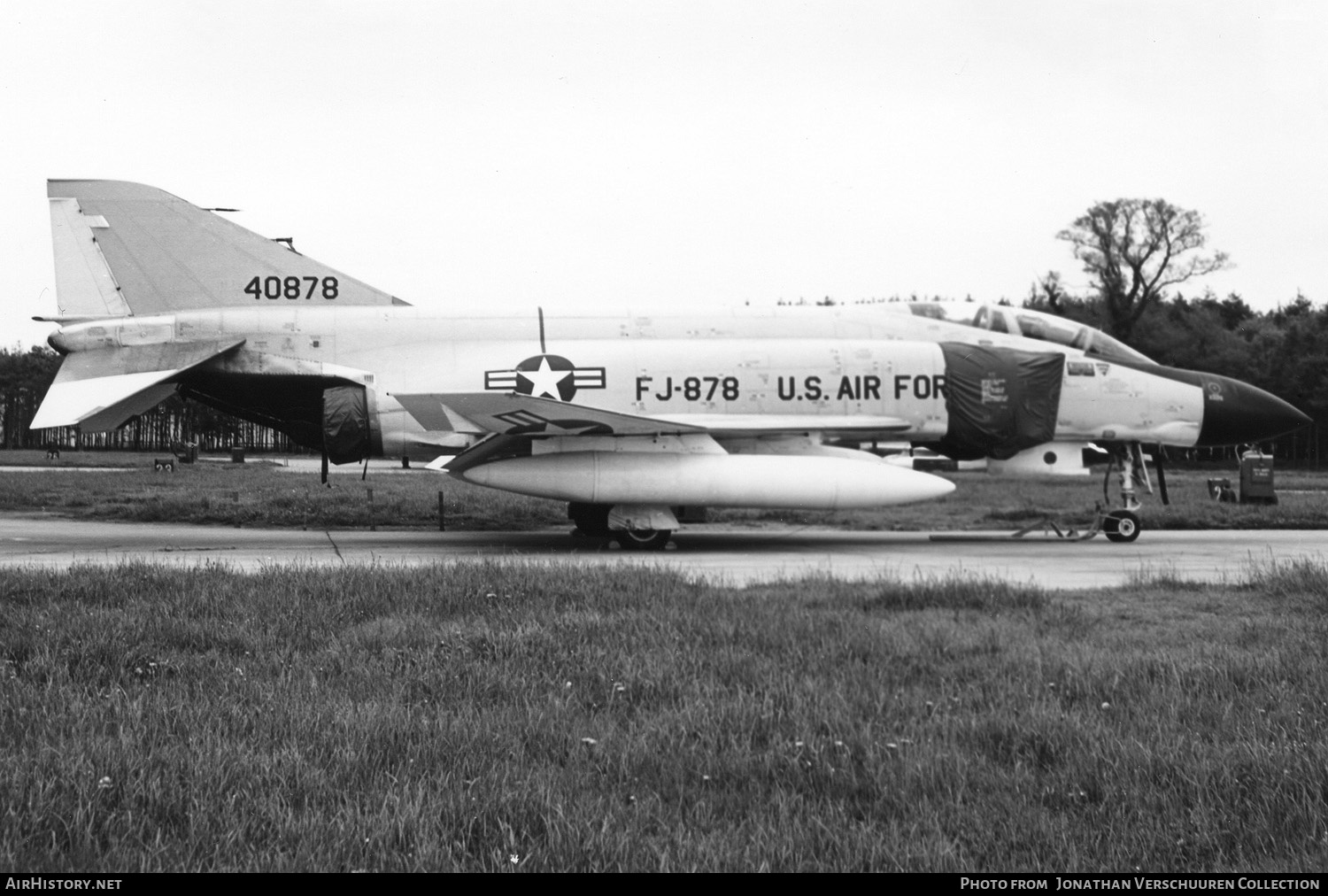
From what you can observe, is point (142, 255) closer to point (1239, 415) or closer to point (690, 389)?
point (690, 389)

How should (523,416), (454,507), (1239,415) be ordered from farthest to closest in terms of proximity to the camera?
1. (454,507)
2. (1239,415)
3. (523,416)

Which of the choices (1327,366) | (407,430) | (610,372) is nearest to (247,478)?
(407,430)

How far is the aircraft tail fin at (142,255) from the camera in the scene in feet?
40.8

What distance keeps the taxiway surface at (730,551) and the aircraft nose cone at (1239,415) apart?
1337 mm

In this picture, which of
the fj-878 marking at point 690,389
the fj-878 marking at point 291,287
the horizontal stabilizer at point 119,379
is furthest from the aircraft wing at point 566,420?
the horizontal stabilizer at point 119,379

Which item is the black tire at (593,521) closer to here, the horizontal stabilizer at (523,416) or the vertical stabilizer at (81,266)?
the horizontal stabilizer at (523,416)

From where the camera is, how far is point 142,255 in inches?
492

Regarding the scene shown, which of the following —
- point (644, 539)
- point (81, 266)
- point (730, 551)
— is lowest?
point (730, 551)

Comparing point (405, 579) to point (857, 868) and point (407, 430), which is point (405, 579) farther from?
point (407, 430)

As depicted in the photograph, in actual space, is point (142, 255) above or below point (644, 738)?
above

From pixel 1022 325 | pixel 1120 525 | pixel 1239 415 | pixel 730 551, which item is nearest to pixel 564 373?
pixel 730 551

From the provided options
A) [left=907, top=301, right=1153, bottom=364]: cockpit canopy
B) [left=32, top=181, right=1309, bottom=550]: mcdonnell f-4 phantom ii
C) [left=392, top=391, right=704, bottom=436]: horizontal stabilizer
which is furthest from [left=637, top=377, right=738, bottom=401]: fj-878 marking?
[left=907, top=301, right=1153, bottom=364]: cockpit canopy

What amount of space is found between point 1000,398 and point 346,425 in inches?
312

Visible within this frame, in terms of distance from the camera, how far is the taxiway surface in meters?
8.79
